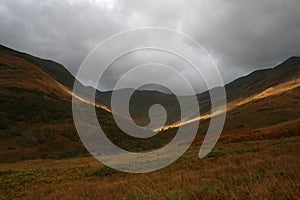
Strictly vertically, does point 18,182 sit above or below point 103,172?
above

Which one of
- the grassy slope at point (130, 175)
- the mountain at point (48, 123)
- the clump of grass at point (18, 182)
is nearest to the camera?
the grassy slope at point (130, 175)

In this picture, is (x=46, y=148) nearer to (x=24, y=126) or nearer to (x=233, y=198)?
(x=24, y=126)

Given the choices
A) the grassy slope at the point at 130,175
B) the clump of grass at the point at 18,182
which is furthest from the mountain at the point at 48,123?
the clump of grass at the point at 18,182

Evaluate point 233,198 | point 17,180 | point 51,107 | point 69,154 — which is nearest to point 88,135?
point 69,154

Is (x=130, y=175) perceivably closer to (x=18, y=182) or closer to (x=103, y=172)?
(x=103, y=172)

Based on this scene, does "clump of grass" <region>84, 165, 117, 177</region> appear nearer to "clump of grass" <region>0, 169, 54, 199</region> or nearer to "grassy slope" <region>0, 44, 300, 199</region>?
"grassy slope" <region>0, 44, 300, 199</region>

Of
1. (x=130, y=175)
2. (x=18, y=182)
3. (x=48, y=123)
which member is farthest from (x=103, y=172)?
(x=48, y=123)

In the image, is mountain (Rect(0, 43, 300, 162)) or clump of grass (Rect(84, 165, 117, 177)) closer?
clump of grass (Rect(84, 165, 117, 177))

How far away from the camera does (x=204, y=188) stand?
5996 millimetres

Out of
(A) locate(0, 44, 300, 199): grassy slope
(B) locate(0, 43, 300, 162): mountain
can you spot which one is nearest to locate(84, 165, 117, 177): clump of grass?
(A) locate(0, 44, 300, 199): grassy slope

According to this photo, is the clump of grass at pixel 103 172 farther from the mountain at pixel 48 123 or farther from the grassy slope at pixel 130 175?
the mountain at pixel 48 123

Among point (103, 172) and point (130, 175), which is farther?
point (103, 172)

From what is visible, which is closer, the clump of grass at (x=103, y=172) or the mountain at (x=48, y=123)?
the clump of grass at (x=103, y=172)

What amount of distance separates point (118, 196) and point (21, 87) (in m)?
80.9
